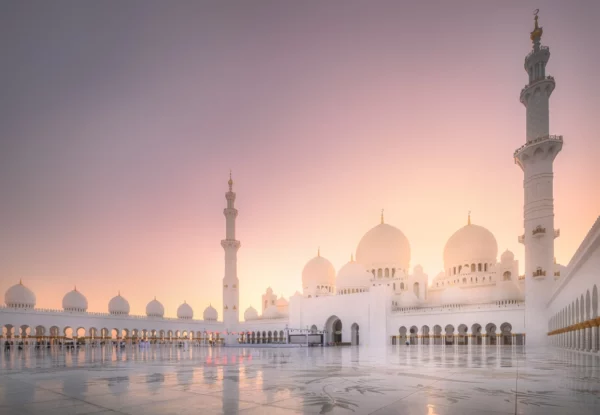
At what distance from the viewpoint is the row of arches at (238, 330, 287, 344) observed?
45.6 m

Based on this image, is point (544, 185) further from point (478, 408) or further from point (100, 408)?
point (100, 408)

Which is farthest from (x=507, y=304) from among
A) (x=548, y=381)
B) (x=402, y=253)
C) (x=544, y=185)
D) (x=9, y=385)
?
(x=9, y=385)

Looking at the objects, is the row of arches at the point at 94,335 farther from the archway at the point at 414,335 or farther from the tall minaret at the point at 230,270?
the archway at the point at 414,335

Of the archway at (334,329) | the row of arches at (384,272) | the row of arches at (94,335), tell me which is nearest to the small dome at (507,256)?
the row of arches at (384,272)

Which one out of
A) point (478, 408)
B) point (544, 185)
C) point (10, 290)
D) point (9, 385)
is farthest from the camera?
point (10, 290)

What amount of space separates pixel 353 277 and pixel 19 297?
29.4 metres

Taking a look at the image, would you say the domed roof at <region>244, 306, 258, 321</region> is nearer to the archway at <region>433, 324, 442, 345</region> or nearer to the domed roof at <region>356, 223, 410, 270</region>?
the domed roof at <region>356, 223, 410, 270</region>

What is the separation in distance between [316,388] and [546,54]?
95.7 feet

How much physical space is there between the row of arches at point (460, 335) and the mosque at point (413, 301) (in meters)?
0.09

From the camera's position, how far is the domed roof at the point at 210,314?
5187 cm

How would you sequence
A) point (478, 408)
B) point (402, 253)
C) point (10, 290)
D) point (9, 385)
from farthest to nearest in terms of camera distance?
point (402, 253)
point (10, 290)
point (9, 385)
point (478, 408)

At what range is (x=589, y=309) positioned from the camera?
50.0ft

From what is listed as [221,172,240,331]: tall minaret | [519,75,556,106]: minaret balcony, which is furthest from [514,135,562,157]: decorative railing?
[221,172,240,331]: tall minaret

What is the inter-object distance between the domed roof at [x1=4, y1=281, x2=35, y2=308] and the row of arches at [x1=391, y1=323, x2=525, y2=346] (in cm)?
3159
